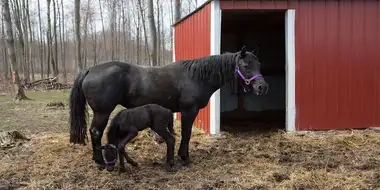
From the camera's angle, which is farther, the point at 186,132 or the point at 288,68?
the point at 288,68

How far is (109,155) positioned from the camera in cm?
A: 429

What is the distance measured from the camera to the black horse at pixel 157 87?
15.3 ft

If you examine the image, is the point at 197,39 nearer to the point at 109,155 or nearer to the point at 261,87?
the point at 261,87

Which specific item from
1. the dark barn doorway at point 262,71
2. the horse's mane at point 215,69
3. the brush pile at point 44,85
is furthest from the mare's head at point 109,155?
the brush pile at point 44,85

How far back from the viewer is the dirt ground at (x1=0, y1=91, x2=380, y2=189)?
4.10m

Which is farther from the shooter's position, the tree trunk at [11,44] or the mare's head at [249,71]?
the tree trunk at [11,44]

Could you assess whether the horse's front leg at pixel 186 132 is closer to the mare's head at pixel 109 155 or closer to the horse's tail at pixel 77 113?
the mare's head at pixel 109 155

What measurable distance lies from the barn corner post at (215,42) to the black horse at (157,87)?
1643 millimetres

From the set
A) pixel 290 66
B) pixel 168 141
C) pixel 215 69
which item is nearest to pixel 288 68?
pixel 290 66

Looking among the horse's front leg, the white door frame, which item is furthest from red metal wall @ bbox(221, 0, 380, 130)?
the horse's front leg

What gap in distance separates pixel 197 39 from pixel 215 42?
1.08 metres

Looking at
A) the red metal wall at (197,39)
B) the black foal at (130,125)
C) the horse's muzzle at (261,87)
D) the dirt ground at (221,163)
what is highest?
the red metal wall at (197,39)

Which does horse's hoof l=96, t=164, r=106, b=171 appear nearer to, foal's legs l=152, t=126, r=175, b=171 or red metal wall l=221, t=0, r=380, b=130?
foal's legs l=152, t=126, r=175, b=171

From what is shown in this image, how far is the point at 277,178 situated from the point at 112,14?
33.1m
